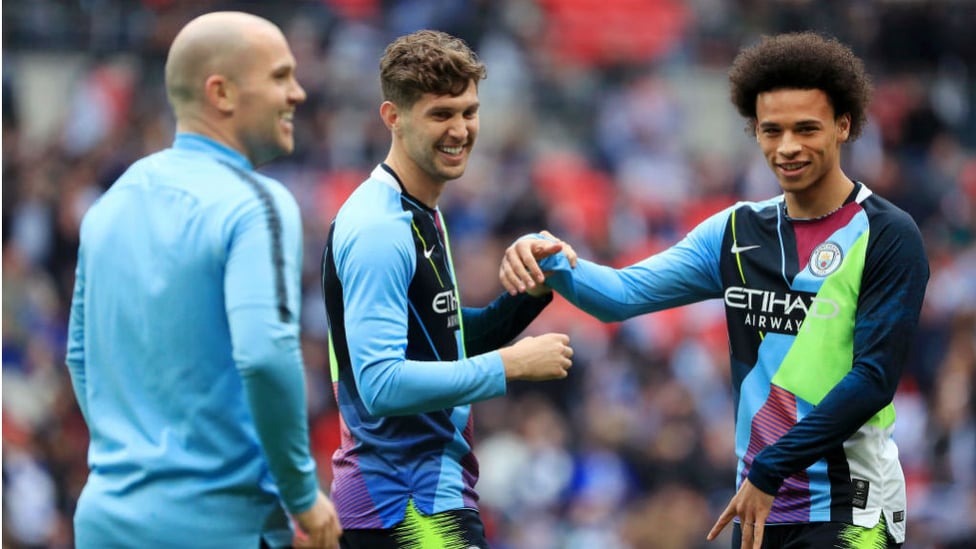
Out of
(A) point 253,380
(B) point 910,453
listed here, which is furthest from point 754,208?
(B) point 910,453

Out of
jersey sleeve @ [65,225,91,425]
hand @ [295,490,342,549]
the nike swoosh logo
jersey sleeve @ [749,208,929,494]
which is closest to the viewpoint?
hand @ [295,490,342,549]

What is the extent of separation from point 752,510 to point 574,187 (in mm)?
10967

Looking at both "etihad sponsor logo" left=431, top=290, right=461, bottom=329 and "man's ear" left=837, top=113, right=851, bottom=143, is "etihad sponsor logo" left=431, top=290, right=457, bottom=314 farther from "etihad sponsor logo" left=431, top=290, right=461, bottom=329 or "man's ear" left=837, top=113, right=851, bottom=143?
"man's ear" left=837, top=113, right=851, bottom=143

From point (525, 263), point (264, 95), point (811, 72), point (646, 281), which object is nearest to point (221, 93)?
point (264, 95)

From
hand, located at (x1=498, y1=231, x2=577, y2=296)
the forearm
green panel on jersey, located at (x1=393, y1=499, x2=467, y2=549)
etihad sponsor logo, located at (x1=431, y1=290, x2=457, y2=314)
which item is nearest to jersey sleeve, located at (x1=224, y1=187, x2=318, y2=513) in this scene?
the forearm

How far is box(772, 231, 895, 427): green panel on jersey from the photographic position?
5.13 m

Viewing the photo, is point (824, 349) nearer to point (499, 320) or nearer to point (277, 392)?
point (499, 320)

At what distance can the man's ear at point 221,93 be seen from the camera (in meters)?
4.29

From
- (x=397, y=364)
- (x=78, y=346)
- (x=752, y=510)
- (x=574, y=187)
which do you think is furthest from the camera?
(x=574, y=187)

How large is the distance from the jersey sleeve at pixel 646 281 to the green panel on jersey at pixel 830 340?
1.98 ft

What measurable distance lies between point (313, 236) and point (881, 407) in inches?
358

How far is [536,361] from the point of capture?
500 centimetres

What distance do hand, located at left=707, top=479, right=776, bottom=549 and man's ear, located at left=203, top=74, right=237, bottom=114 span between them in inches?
88.0

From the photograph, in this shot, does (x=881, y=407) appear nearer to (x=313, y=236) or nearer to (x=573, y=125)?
(x=313, y=236)
